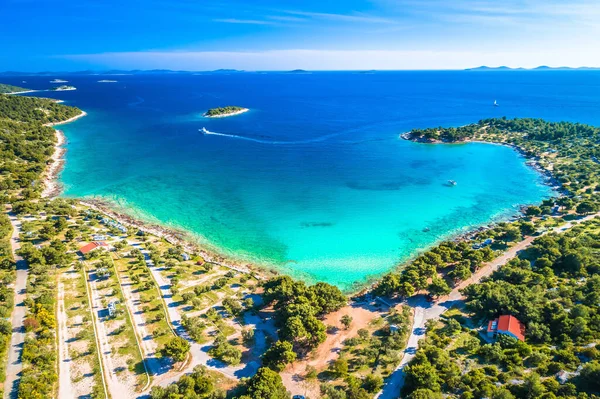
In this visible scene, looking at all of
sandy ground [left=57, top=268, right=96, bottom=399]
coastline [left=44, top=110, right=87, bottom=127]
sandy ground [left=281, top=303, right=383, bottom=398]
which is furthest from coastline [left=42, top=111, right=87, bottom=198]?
sandy ground [left=281, top=303, right=383, bottom=398]

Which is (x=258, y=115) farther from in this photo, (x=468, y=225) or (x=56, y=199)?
(x=468, y=225)

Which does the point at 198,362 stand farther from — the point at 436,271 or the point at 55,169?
the point at 55,169

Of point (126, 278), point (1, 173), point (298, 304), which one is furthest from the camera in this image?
point (1, 173)

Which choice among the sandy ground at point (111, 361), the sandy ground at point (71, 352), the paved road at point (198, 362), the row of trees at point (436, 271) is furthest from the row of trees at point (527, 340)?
the sandy ground at point (71, 352)

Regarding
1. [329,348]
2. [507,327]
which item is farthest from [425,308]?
[329,348]

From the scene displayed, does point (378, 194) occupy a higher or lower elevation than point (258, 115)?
lower

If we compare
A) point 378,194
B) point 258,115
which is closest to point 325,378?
point 378,194

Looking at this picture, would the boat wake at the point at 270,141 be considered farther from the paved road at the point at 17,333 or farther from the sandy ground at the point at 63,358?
the sandy ground at the point at 63,358
